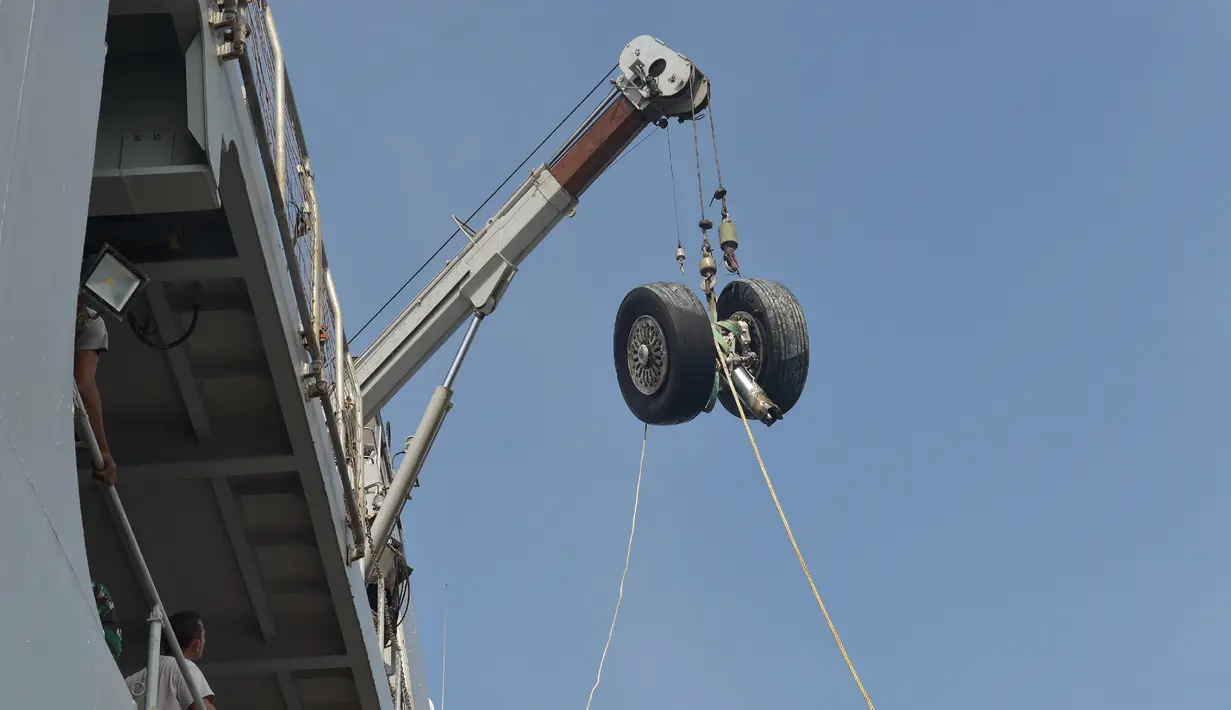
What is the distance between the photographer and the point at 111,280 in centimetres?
670

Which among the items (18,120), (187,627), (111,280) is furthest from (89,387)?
(18,120)

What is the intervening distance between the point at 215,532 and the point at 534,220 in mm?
7517

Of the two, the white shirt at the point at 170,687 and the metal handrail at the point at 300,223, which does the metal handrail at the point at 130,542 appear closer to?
the white shirt at the point at 170,687

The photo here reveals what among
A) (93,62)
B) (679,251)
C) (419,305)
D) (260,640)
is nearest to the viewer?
(93,62)

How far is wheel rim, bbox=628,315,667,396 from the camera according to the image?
1573cm

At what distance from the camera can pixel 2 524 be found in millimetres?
4547

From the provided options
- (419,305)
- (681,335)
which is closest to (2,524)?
(681,335)

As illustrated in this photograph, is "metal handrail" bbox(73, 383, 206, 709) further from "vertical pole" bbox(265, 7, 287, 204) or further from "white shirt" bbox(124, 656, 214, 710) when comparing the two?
"vertical pole" bbox(265, 7, 287, 204)

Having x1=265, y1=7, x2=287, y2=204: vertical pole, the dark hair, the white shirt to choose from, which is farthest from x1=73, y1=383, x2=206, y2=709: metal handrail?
x1=265, y1=7, x2=287, y2=204: vertical pole

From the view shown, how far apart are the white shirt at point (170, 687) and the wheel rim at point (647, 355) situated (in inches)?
365

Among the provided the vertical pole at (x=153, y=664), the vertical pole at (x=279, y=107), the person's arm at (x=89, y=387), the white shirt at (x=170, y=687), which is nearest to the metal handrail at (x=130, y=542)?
the vertical pole at (x=153, y=664)

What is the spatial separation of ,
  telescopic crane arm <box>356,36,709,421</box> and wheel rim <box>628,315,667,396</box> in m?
1.67

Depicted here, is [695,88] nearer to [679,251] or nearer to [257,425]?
[679,251]

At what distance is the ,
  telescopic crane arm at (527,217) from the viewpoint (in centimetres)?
1662
